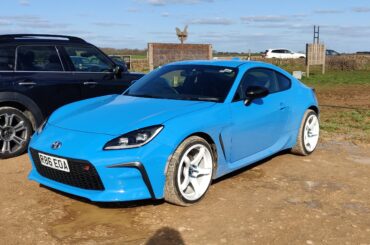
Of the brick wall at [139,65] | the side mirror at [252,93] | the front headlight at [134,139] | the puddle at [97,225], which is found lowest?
the puddle at [97,225]

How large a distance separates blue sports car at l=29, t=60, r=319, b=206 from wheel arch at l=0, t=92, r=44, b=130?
1455mm

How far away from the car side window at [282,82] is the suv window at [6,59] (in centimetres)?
370

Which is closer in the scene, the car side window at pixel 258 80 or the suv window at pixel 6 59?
the car side window at pixel 258 80

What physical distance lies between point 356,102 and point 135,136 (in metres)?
10.6

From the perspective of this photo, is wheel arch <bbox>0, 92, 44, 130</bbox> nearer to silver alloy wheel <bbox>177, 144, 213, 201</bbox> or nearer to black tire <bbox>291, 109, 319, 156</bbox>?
silver alloy wheel <bbox>177, 144, 213, 201</bbox>

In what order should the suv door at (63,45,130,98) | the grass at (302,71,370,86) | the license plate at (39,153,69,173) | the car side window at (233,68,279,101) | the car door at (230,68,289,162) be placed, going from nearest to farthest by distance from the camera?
the license plate at (39,153,69,173) → the car door at (230,68,289,162) → the car side window at (233,68,279,101) → the suv door at (63,45,130,98) → the grass at (302,71,370,86)

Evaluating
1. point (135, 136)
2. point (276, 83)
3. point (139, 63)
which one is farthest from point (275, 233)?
point (139, 63)

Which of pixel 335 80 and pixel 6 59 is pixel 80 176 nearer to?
pixel 6 59

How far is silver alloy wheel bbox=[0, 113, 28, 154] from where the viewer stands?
653 cm

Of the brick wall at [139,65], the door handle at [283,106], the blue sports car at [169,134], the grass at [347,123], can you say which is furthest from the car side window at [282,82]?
the brick wall at [139,65]

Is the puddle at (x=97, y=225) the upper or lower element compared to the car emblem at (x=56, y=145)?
lower

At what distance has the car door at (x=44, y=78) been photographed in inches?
263

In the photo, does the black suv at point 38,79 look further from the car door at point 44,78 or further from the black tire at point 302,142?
the black tire at point 302,142

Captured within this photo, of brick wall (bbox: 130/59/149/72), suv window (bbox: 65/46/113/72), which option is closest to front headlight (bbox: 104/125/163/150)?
suv window (bbox: 65/46/113/72)
